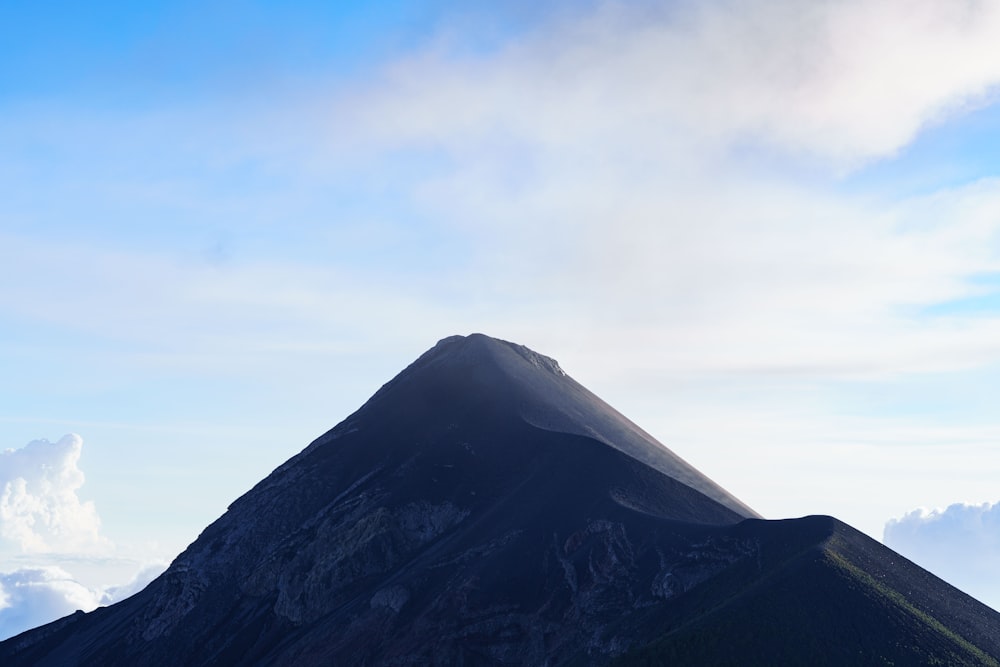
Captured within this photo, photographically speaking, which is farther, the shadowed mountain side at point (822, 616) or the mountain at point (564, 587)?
the mountain at point (564, 587)

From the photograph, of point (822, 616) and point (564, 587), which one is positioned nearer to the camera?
point (822, 616)

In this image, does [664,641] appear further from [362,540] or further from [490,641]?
[362,540]

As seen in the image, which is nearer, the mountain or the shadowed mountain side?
the shadowed mountain side

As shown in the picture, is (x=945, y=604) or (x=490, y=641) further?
(x=490, y=641)

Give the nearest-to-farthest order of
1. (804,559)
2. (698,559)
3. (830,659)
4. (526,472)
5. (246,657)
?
(830,659), (804,559), (698,559), (246,657), (526,472)

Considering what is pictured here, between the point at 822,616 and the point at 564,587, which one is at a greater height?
the point at 564,587

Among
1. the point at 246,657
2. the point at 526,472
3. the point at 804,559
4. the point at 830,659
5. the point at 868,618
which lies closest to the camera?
the point at 830,659

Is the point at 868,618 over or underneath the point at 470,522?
underneath

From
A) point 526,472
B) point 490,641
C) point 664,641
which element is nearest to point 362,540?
point 526,472
